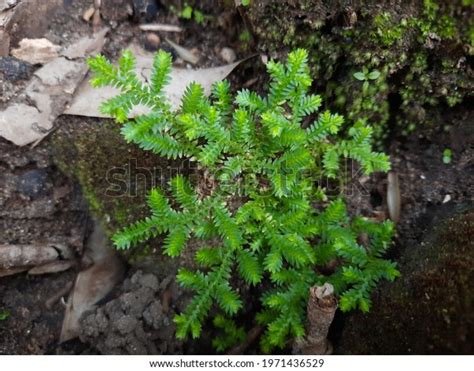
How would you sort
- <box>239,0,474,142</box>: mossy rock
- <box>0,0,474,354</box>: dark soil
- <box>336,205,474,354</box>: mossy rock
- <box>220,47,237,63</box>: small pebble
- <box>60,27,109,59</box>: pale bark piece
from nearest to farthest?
<box>336,205,474,354</box>: mossy rock
<box>239,0,474,142</box>: mossy rock
<box>0,0,474,354</box>: dark soil
<box>60,27,109,59</box>: pale bark piece
<box>220,47,237,63</box>: small pebble

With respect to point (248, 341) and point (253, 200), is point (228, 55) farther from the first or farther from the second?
point (248, 341)

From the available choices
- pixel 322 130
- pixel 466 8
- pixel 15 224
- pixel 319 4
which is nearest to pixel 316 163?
pixel 322 130

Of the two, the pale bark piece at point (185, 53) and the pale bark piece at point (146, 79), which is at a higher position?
the pale bark piece at point (185, 53)

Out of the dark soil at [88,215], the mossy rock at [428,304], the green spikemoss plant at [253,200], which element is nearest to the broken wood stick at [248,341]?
the green spikemoss plant at [253,200]

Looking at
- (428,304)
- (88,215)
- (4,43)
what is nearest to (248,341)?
(428,304)

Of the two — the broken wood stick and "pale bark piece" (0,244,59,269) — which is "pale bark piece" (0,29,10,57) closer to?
"pale bark piece" (0,244,59,269)

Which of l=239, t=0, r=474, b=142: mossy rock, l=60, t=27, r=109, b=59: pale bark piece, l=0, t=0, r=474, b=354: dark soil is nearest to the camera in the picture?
l=239, t=0, r=474, b=142: mossy rock

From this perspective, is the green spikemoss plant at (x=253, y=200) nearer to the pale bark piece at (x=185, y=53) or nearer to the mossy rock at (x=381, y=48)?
the mossy rock at (x=381, y=48)

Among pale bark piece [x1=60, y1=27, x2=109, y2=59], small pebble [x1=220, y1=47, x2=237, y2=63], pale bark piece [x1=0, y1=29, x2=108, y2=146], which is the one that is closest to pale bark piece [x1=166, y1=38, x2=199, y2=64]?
small pebble [x1=220, y1=47, x2=237, y2=63]
